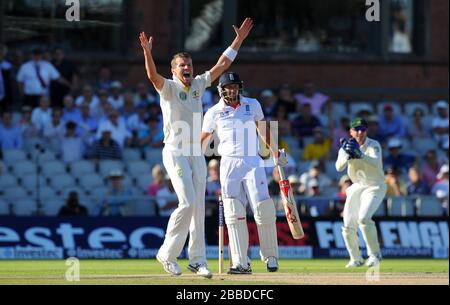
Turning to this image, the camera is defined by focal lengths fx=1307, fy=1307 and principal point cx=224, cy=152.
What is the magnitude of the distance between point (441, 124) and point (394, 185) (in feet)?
10.0

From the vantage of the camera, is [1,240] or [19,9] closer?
[1,240]

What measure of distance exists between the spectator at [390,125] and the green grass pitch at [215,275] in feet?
19.1

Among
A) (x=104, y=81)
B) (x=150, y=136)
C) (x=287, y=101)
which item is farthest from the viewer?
(x=104, y=81)

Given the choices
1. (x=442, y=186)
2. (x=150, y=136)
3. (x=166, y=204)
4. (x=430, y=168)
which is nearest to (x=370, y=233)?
(x=166, y=204)

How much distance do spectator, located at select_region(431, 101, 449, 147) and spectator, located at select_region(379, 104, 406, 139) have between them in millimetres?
562

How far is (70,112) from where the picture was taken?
21.8 metres

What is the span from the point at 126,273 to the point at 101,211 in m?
5.85

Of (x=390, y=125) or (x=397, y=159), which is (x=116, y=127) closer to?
(x=397, y=159)

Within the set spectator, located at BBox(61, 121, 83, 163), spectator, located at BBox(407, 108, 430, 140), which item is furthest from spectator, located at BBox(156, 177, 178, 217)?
spectator, located at BBox(407, 108, 430, 140)

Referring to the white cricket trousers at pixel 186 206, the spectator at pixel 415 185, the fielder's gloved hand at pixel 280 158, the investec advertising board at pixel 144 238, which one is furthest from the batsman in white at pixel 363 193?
the spectator at pixel 415 185

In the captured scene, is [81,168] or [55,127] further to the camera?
[55,127]

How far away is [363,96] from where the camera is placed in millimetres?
25688
